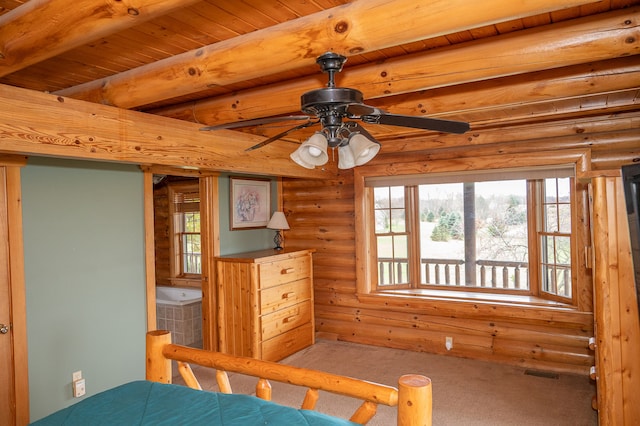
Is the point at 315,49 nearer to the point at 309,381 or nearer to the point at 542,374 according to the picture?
the point at 309,381

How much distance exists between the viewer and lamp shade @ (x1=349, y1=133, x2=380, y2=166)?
73.5 inches

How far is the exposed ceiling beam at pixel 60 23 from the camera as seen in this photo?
154 cm

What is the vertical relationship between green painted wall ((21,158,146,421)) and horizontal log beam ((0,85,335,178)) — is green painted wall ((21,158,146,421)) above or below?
below

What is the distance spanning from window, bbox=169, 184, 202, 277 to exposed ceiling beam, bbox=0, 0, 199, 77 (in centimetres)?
446

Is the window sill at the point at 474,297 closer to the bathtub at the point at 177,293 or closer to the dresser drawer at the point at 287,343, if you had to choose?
the dresser drawer at the point at 287,343

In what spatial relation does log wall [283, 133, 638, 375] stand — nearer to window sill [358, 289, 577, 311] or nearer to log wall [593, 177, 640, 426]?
window sill [358, 289, 577, 311]

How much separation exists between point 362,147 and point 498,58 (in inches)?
38.0

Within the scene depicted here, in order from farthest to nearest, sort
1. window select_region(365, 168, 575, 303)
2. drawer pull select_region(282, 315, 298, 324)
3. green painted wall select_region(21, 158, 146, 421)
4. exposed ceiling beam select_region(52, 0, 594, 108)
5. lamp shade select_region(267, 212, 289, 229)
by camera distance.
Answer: lamp shade select_region(267, 212, 289, 229) < drawer pull select_region(282, 315, 298, 324) < window select_region(365, 168, 575, 303) < green painted wall select_region(21, 158, 146, 421) < exposed ceiling beam select_region(52, 0, 594, 108)

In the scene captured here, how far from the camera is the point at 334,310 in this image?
5402mm

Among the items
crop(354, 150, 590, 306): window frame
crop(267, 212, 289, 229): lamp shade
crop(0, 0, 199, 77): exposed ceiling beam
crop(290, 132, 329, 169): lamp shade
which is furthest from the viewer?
crop(267, 212, 289, 229): lamp shade

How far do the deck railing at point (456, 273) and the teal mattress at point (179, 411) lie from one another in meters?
3.42

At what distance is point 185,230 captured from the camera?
6543 millimetres

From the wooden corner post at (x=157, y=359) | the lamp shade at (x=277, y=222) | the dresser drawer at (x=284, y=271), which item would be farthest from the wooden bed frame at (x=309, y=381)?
the lamp shade at (x=277, y=222)

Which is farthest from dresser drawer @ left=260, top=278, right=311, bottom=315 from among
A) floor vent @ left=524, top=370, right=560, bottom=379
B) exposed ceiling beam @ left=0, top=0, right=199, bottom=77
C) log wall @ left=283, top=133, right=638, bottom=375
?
exposed ceiling beam @ left=0, top=0, right=199, bottom=77
